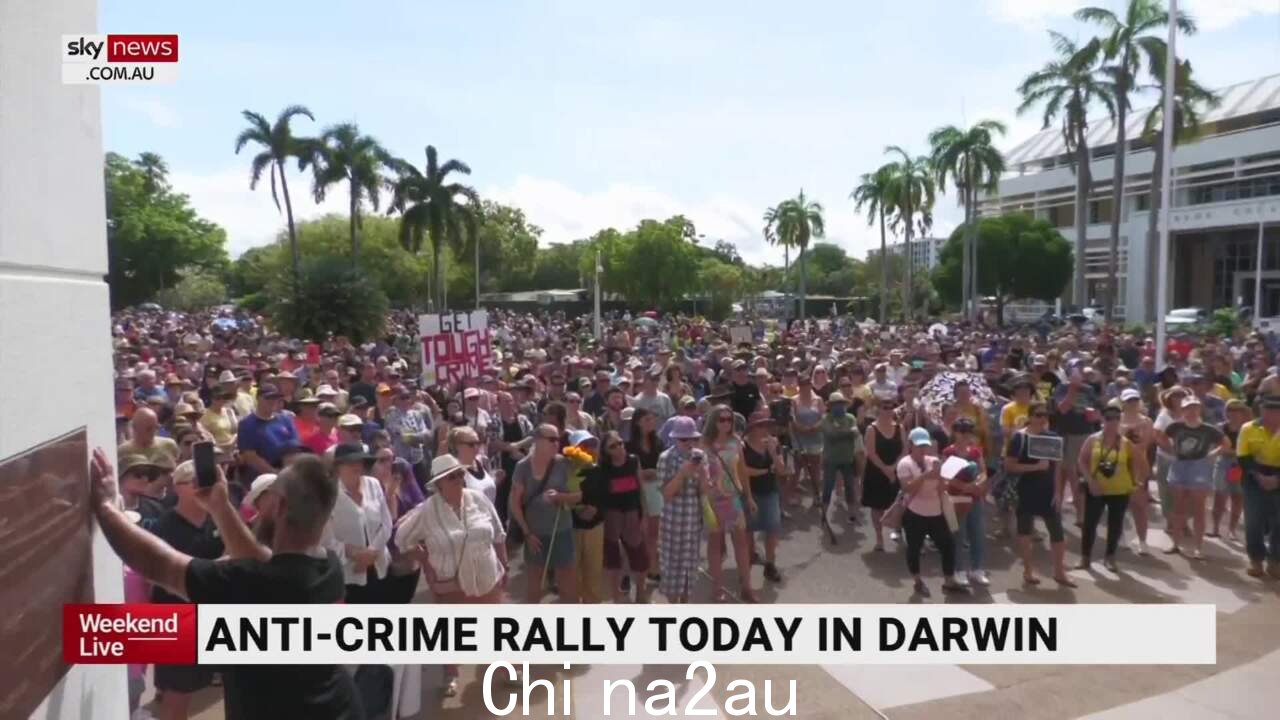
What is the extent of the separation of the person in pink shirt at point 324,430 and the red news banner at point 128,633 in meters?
4.17

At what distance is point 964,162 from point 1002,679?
4294 cm

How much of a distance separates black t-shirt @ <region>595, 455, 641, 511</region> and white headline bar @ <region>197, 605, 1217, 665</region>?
139 cm

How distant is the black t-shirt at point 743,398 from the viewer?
35.8 feet

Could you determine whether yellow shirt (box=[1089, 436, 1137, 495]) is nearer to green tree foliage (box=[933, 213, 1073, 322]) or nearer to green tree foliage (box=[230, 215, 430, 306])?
green tree foliage (box=[933, 213, 1073, 322])

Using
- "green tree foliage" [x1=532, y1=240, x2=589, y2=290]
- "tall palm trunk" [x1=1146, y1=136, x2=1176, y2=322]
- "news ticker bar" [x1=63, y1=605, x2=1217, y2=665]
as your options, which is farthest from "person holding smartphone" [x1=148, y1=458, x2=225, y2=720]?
"green tree foliage" [x1=532, y1=240, x2=589, y2=290]

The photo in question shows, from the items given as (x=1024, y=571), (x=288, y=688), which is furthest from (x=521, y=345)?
(x=288, y=688)

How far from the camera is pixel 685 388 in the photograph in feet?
38.9

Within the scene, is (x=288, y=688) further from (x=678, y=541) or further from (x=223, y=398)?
(x=223, y=398)

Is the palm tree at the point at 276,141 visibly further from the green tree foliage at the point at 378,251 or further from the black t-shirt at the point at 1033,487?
the black t-shirt at the point at 1033,487

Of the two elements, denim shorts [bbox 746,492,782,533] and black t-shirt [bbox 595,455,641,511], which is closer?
black t-shirt [bbox 595,455,641,511]

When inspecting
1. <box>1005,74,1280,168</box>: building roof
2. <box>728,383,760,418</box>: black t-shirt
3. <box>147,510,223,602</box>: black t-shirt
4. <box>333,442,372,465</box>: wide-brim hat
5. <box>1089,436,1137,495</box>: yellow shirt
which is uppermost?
<box>1005,74,1280,168</box>: building roof

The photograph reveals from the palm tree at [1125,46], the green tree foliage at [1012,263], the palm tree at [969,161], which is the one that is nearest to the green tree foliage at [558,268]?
the green tree foliage at [1012,263]

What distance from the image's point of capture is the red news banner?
2.65m

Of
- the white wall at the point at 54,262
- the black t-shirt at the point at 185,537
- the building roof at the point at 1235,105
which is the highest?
the building roof at the point at 1235,105
